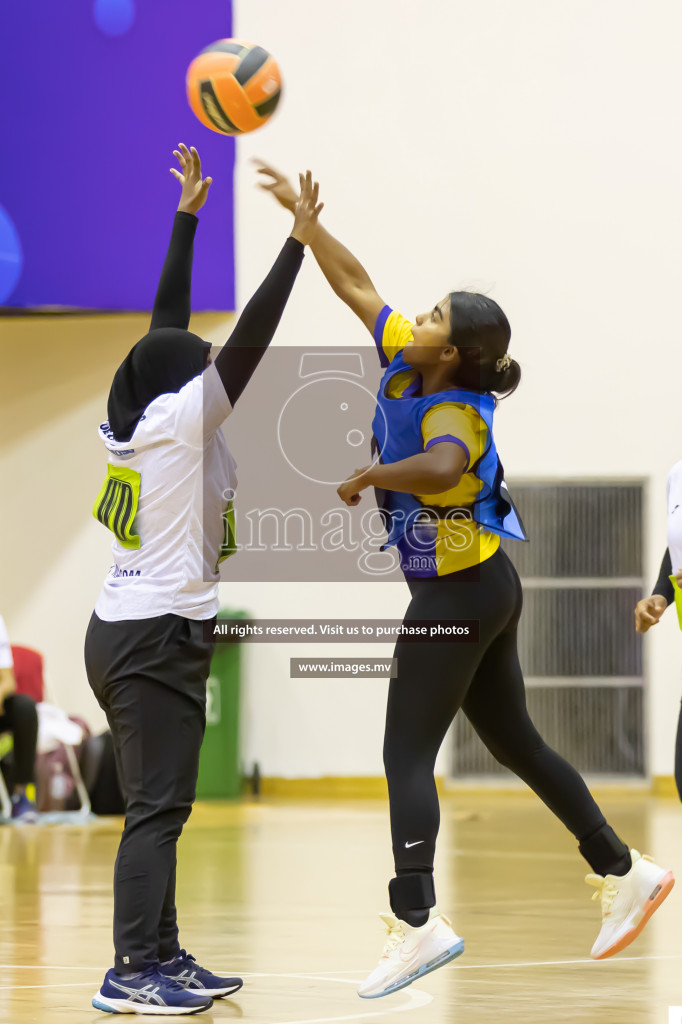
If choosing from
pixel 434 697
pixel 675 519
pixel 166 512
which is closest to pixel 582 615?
pixel 675 519

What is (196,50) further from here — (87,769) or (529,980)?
(529,980)

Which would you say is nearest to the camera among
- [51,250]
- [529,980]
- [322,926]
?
[529,980]

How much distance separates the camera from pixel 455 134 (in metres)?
11.7

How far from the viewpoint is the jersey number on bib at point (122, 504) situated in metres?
3.77

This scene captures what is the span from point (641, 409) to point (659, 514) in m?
0.87

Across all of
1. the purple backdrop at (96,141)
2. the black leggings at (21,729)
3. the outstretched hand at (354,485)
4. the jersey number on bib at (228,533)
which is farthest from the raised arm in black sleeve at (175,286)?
the purple backdrop at (96,141)

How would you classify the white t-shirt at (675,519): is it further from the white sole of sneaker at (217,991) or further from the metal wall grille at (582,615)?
the metal wall grille at (582,615)

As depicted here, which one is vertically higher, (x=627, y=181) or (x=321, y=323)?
(x=627, y=181)

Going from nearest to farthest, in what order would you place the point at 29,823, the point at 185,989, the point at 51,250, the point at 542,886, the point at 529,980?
the point at 185,989 → the point at 529,980 → the point at 542,886 → the point at 29,823 → the point at 51,250

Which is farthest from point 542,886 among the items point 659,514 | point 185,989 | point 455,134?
point 455,134

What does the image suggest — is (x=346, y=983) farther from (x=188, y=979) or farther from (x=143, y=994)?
(x=143, y=994)

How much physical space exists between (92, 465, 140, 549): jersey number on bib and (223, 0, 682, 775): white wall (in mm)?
7669

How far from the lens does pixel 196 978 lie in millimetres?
3842

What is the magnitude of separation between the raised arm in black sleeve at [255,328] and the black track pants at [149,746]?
2.16ft
